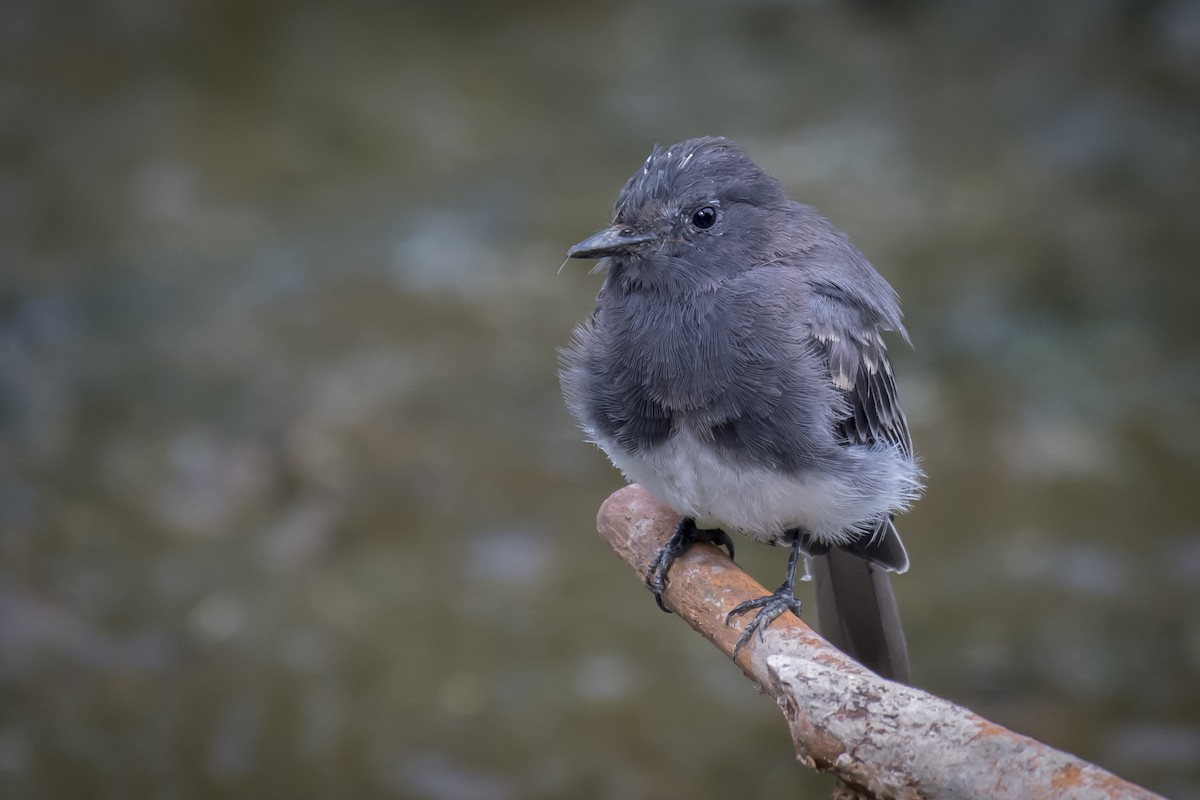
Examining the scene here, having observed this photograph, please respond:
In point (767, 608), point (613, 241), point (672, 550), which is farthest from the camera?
point (672, 550)

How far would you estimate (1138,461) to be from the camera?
7.53 meters

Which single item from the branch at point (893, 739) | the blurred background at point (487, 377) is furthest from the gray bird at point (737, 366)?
the blurred background at point (487, 377)

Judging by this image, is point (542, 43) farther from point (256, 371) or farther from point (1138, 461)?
point (1138, 461)

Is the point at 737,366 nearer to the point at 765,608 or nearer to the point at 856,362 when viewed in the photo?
the point at 856,362

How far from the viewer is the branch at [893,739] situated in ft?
7.20

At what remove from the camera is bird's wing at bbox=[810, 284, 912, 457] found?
3498 mm

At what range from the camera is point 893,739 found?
2.38 m

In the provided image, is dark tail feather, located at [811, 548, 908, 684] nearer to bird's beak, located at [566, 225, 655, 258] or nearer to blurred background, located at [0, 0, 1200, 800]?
bird's beak, located at [566, 225, 655, 258]

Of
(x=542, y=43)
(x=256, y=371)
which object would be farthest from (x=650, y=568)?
(x=542, y=43)

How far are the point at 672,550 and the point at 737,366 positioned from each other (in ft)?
1.89

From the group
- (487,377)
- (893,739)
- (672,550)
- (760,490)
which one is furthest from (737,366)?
(487,377)

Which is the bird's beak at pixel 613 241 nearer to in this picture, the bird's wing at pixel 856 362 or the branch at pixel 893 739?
the bird's wing at pixel 856 362

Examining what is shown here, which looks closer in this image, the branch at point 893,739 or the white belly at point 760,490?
the branch at point 893,739

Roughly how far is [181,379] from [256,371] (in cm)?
46
